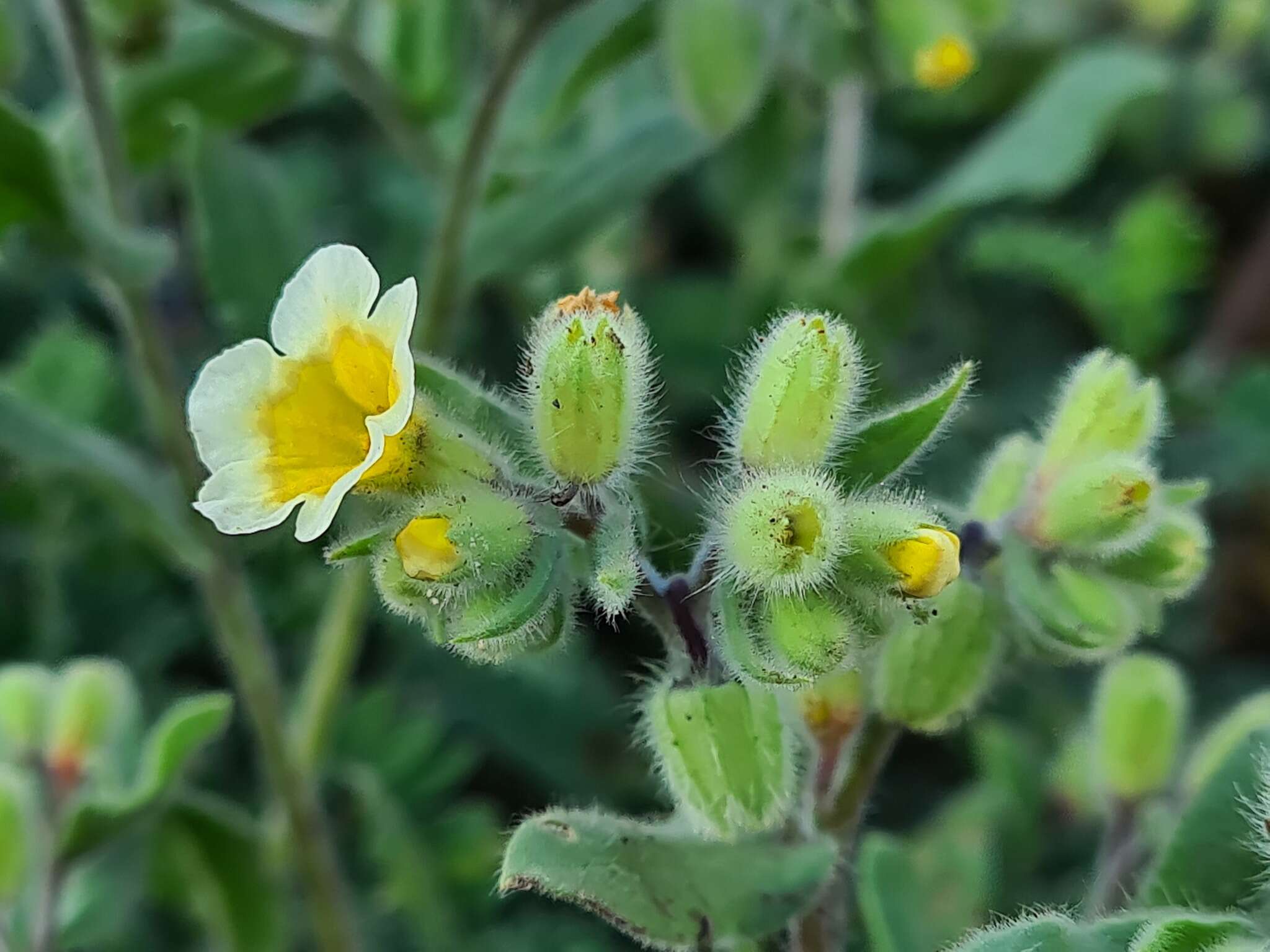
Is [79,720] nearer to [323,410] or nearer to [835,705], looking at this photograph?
[323,410]

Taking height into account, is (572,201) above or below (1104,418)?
above

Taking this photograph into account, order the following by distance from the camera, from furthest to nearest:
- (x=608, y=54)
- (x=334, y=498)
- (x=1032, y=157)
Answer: (x=1032, y=157), (x=608, y=54), (x=334, y=498)

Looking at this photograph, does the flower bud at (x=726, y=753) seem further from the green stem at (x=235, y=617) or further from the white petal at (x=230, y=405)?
the green stem at (x=235, y=617)

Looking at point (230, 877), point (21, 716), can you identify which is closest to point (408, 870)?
point (230, 877)

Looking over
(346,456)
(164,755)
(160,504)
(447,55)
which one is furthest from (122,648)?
(346,456)

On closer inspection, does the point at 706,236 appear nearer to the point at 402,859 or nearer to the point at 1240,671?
the point at 1240,671

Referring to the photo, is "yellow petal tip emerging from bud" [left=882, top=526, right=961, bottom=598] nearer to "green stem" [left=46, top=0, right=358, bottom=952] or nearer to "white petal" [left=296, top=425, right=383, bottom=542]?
"white petal" [left=296, top=425, right=383, bottom=542]

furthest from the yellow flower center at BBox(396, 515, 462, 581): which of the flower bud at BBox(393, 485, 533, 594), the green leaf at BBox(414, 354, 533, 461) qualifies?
the green leaf at BBox(414, 354, 533, 461)

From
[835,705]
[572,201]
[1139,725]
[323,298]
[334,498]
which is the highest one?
[572,201]
